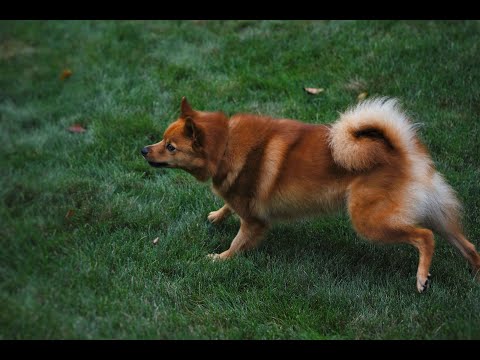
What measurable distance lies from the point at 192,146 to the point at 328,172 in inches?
42.6

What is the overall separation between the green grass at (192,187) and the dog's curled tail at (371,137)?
0.89 metres

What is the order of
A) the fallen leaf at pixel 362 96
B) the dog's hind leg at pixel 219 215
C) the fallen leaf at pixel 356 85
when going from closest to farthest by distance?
the dog's hind leg at pixel 219 215, the fallen leaf at pixel 362 96, the fallen leaf at pixel 356 85

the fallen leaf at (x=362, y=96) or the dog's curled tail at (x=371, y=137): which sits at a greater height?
the dog's curled tail at (x=371, y=137)

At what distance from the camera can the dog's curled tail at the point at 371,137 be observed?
384 centimetres

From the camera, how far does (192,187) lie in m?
5.07

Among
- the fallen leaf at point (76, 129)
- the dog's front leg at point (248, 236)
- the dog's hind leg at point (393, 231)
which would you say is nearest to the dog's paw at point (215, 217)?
the dog's front leg at point (248, 236)

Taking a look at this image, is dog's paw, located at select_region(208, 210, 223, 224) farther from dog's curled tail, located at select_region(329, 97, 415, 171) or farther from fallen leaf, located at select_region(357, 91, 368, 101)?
fallen leaf, located at select_region(357, 91, 368, 101)

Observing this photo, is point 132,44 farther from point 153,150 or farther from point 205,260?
point 205,260

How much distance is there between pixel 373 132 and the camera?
3904mm

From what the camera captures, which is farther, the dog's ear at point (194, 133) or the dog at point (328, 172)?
the dog's ear at point (194, 133)

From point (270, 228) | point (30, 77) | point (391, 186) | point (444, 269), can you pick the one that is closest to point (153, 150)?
point (270, 228)

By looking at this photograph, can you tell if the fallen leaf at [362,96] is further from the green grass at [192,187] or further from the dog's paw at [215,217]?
the dog's paw at [215,217]

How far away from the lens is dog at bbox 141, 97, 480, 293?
379 cm

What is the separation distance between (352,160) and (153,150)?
1.58 meters
